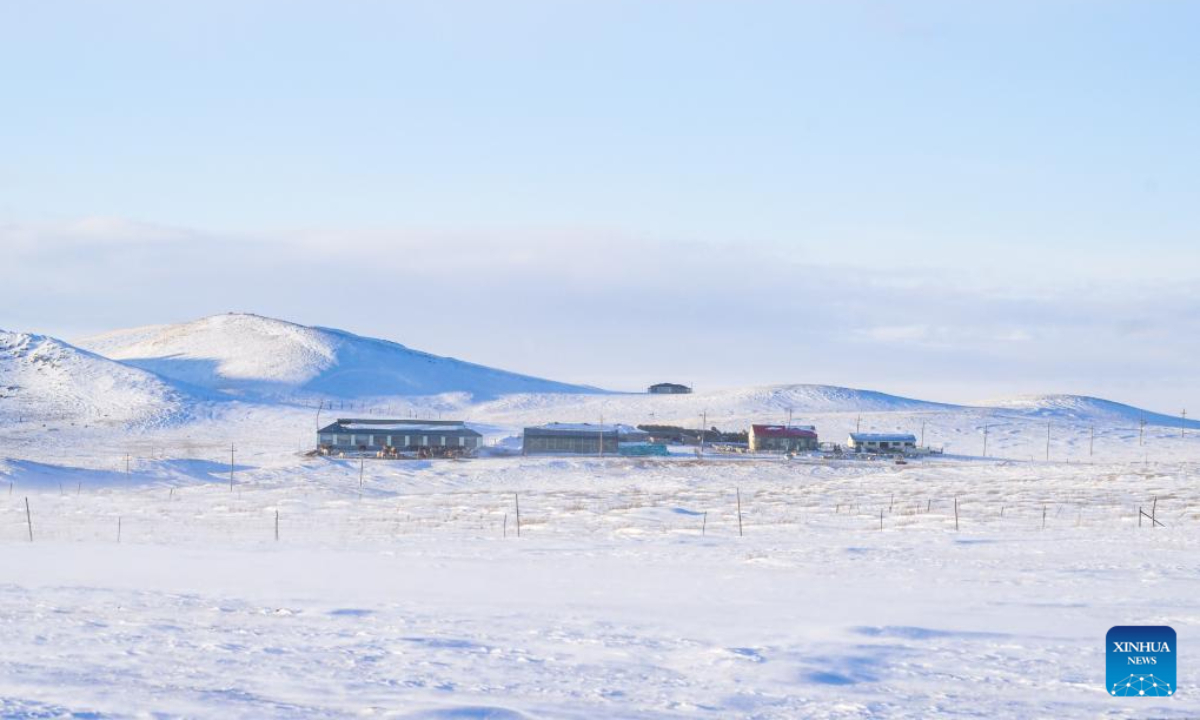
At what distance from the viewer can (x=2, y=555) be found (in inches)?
1057

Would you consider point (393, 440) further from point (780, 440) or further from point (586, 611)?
point (586, 611)

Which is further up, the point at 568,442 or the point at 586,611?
the point at 568,442

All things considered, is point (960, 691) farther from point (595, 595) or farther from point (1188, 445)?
point (1188, 445)

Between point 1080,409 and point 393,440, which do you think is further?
point 1080,409

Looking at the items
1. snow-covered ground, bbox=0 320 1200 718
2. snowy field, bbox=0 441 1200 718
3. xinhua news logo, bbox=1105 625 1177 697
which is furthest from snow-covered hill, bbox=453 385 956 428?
xinhua news logo, bbox=1105 625 1177 697

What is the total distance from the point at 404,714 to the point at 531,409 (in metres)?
125

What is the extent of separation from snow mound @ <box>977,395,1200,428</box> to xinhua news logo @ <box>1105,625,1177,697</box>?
126 meters

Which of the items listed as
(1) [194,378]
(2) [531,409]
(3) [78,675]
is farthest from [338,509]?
(1) [194,378]

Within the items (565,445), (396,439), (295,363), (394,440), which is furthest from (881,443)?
(295,363)

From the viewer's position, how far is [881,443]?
90.2 meters

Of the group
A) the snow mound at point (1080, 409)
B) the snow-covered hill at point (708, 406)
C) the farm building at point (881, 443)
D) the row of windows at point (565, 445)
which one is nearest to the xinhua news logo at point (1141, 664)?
the row of windows at point (565, 445)

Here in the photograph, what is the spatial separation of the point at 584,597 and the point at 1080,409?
13832cm

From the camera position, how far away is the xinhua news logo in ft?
46.5

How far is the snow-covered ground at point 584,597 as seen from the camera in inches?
563
